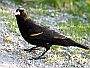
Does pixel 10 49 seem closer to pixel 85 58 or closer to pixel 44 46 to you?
pixel 44 46

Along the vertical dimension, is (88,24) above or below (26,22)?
below

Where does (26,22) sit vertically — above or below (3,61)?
above

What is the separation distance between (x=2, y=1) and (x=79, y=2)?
126cm

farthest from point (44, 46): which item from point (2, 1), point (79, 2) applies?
point (79, 2)

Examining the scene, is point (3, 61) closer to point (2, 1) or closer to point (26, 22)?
point (26, 22)

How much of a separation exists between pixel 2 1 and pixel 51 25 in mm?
1033

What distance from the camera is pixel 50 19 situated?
6.05m

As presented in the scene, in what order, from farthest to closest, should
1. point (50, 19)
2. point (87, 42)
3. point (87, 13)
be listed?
1. point (87, 13)
2. point (50, 19)
3. point (87, 42)

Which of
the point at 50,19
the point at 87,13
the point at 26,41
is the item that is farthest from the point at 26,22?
the point at 87,13

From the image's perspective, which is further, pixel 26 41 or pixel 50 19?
pixel 50 19

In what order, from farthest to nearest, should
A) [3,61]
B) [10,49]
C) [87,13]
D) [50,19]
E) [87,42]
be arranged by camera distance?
[87,13]
[50,19]
[87,42]
[10,49]
[3,61]

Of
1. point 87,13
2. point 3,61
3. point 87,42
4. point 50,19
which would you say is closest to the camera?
point 3,61

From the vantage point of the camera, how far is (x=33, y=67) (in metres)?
4.59

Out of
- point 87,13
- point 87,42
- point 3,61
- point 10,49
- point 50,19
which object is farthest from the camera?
point 87,13
